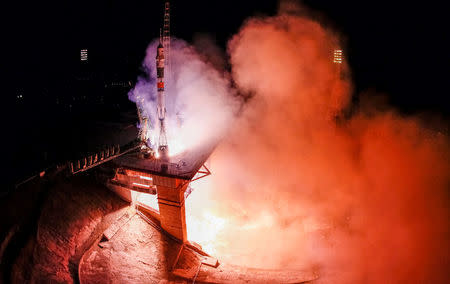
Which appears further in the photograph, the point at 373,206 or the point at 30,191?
the point at 373,206

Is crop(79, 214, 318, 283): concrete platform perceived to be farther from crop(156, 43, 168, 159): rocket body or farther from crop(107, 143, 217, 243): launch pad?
crop(156, 43, 168, 159): rocket body

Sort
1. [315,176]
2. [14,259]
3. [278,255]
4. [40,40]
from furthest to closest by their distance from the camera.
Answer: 1. [40,40]
2. [315,176]
3. [278,255]
4. [14,259]

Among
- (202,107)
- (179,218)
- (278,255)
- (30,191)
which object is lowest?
(278,255)

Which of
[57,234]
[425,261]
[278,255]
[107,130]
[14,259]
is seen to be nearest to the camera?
[14,259]

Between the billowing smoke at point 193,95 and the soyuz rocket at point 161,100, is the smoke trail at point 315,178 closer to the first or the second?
the billowing smoke at point 193,95

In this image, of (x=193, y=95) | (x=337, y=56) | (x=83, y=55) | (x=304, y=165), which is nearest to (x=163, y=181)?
(x=193, y=95)

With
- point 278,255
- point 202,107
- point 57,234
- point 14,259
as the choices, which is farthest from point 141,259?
point 202,107

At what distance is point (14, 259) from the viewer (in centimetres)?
1315

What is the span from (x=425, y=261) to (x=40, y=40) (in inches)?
1458

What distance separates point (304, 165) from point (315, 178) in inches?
63.9

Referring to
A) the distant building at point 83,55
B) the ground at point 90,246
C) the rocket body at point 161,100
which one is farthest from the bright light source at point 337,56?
the distant building at point 83,55

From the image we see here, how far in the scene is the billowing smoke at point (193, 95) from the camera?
25.4 meters

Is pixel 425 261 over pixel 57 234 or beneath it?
beneath

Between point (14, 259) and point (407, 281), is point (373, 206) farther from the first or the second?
point (14, 259)
